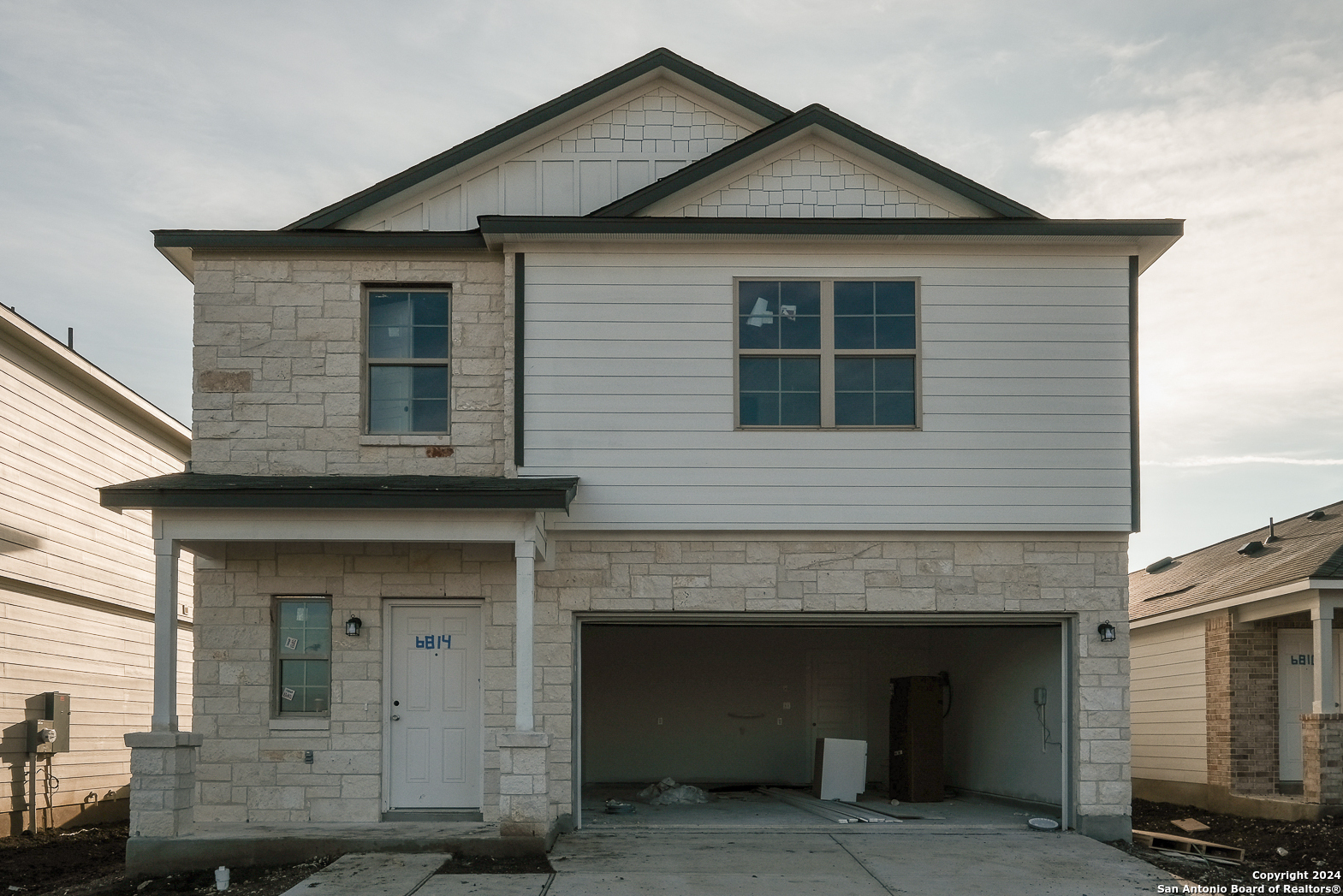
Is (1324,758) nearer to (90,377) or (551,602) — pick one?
(551,602)

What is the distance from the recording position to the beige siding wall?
51.6 ft

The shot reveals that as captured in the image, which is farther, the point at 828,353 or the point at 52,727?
the point at 52,727

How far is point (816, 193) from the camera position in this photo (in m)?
12.0

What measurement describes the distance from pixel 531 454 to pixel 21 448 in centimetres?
607

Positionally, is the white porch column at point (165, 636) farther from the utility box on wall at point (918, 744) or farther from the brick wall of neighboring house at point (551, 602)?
the utility box on wall at point (918, 744)

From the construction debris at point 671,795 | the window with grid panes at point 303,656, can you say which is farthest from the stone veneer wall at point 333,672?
the construction debris at point 671,795

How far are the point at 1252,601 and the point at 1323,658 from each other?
3.59ft

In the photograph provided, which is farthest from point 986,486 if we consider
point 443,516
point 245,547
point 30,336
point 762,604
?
point 30,336

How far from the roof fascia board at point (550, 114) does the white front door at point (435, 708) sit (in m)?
3.77

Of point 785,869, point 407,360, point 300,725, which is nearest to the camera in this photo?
point 785,869

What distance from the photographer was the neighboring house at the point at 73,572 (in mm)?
13398

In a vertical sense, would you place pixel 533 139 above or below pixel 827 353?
above

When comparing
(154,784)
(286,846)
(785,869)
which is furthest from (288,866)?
(785,869)

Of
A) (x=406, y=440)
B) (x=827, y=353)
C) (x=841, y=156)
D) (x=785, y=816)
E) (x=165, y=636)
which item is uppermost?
(x=841, y=156)
